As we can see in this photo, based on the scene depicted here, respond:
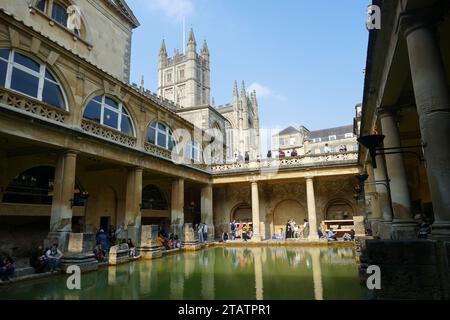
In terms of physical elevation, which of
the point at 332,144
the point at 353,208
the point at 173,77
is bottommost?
the point at 353,208

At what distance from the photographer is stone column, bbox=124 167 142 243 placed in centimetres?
1554

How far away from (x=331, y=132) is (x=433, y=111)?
62560mm

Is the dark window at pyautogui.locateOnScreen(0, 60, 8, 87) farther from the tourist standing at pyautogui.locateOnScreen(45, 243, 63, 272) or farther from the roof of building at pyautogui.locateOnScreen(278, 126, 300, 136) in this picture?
the roof of building at pyautogui.locateOnScreen(278, 126, 300, 136)

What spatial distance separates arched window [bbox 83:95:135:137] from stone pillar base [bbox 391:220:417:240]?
43.6ft

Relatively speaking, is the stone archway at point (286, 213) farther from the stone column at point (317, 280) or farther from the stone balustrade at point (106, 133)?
the stone balustrade at point (106, 133)

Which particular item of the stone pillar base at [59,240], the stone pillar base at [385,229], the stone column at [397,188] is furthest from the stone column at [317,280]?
the stone pillar base at [59,240]

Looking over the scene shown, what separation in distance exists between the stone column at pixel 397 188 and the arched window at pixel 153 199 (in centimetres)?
1695

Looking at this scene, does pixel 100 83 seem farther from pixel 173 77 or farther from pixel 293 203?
pixel 173 77

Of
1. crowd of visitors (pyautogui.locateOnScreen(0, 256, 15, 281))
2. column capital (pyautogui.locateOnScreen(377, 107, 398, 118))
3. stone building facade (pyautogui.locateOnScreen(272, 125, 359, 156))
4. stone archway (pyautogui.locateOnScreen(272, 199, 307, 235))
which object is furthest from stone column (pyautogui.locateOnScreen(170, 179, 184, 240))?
stone building facade (pyautogui.locateOnScreen(272, 125, 359, 156))

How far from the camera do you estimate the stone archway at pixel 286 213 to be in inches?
1029

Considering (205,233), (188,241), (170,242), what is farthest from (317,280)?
(205,233)
